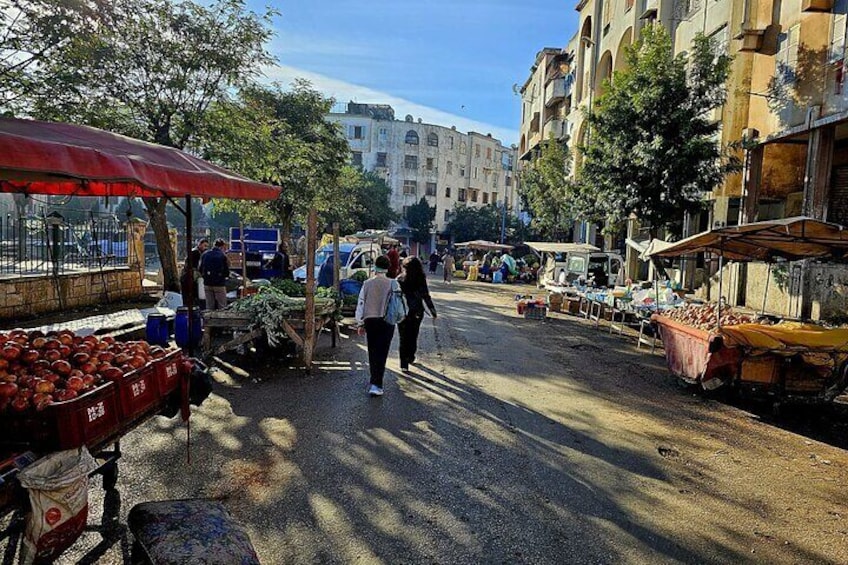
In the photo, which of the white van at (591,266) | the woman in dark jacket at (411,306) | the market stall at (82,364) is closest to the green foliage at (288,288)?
the woman in dark jacket at (411,306)

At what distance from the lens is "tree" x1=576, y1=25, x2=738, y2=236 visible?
48.4 ft

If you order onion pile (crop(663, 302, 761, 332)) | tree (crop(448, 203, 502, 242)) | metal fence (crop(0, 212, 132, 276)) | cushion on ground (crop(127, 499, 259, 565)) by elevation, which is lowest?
cushion on ground (crop(127, 499, 259, 565))

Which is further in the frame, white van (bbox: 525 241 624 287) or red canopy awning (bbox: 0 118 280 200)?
white van (bbox: 525 241 624 287)

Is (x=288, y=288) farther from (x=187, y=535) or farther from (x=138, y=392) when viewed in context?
(x=187, y=535)

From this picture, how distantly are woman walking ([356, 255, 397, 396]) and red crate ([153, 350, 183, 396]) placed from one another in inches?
122

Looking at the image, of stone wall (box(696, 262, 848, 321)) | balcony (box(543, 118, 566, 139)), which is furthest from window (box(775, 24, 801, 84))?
balcony (box(543, 118, 566, 139))


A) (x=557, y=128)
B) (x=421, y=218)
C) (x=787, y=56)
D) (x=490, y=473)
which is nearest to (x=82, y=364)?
(x=490, y=473)

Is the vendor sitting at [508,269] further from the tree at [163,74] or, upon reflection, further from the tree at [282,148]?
the tree at [163,74]

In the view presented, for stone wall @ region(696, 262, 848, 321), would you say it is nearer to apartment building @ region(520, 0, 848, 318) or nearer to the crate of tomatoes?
apartment building @ region(520, 0, 848, 318)

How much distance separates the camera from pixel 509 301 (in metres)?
21.8

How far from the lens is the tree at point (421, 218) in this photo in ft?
197

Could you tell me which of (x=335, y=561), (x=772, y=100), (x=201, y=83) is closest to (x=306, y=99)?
(x=201, y=83)

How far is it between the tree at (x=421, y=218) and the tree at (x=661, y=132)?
43958 millimetres

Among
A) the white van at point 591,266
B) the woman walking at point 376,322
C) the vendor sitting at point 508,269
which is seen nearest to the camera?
the woman walking at point 376,322
